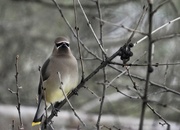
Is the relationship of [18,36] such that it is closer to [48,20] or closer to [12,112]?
[48,20]

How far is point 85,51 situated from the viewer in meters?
7.71

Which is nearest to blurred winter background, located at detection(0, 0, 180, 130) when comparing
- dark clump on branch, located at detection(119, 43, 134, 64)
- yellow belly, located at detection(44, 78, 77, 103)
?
yellow belly, located at detection(44, 78, 77, 103)

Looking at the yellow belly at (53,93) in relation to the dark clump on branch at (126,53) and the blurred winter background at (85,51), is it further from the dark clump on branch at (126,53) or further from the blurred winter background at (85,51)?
the blurred winter background at (85,51)

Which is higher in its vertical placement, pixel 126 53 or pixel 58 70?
pixel 58 70

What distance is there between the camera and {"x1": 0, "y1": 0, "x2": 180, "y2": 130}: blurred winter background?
7711 millimetres

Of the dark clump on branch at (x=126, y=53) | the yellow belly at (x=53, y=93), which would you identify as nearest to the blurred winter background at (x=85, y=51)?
the yellow belly at (x=53, y=93)

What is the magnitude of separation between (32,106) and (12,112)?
55 centimetres

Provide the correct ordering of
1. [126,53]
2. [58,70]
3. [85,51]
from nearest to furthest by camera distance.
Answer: [126,53]
[58,70]
[85,51]

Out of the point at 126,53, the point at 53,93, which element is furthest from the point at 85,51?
the point at 126,53

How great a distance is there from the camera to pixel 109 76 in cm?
812

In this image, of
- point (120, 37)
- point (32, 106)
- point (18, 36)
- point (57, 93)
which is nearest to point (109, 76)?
point (120, 37)

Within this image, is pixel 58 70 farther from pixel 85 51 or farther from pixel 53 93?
pixel 85 51

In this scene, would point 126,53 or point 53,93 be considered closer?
point 126,53

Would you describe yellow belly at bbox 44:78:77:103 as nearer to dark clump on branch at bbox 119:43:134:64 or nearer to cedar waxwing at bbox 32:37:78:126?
cedar waxwing at bbox 32:37:78:126
